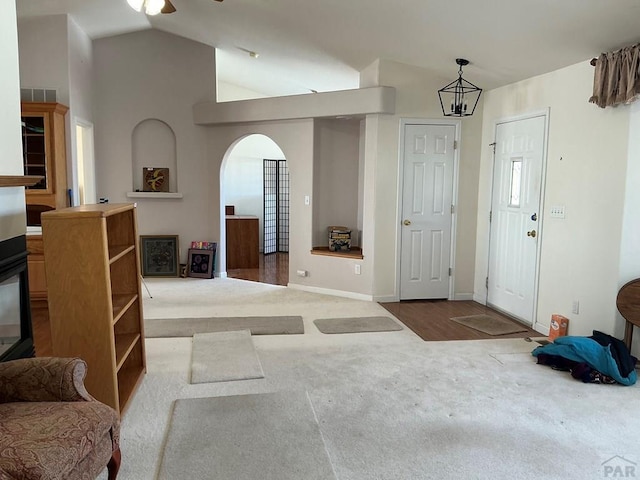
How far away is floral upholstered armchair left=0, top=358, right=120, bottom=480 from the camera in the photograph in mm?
1570

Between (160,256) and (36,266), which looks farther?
(160,256)

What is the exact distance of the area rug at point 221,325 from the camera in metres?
4.34

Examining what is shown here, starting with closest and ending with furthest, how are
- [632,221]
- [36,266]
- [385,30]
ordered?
1. [632,221]
2. [385,30]
3. [36,266]

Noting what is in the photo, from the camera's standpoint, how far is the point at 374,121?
17.6 ft

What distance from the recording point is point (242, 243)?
26.5ft

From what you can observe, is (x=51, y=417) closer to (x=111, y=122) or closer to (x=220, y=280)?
(x=220, y=280)

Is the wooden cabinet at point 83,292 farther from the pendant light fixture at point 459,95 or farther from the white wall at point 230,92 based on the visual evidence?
the white wall at point 230,92

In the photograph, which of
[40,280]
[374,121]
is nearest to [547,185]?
[374,121]

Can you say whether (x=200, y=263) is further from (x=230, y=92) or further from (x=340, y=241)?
(x=230, y=92)

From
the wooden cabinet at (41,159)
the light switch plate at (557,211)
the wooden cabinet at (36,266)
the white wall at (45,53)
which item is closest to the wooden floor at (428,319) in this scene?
the wooden cabinet at (36,266)

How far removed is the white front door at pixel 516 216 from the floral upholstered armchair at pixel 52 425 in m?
3.95

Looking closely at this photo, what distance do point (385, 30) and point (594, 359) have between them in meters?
3.34

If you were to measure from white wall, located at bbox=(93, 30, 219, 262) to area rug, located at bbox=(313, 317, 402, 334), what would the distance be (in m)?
2.93

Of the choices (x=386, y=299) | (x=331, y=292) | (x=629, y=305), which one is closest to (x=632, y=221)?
(x=629, y=305)
